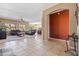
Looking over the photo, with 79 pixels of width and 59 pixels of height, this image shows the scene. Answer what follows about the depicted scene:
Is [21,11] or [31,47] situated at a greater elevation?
[21,11]

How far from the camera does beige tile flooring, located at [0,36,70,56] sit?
2584mm

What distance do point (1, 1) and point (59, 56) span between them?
6.94 feet

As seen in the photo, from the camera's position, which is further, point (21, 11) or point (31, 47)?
A: point (31, 47)

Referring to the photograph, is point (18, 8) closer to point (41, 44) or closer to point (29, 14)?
point (29, 14)

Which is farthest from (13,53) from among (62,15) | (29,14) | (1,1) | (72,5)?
(72,5)

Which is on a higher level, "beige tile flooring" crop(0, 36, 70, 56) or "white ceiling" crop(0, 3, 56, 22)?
"white ceiling" crop(0, 3, 56, 22)

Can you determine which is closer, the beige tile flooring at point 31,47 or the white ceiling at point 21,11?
the white ceiling at point 21,11

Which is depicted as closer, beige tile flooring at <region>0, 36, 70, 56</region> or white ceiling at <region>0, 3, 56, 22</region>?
white ceiling at <region>0, 3, 56, 22</region>

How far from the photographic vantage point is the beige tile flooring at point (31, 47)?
2.58 m

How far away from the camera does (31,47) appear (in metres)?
2.91

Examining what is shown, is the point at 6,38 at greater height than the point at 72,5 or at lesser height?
lesser

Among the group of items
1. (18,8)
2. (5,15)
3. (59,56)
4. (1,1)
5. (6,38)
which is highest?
(1,1)

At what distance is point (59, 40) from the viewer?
301cm

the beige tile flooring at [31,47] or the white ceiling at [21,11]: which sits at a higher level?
the white ceiling at [21,11]
